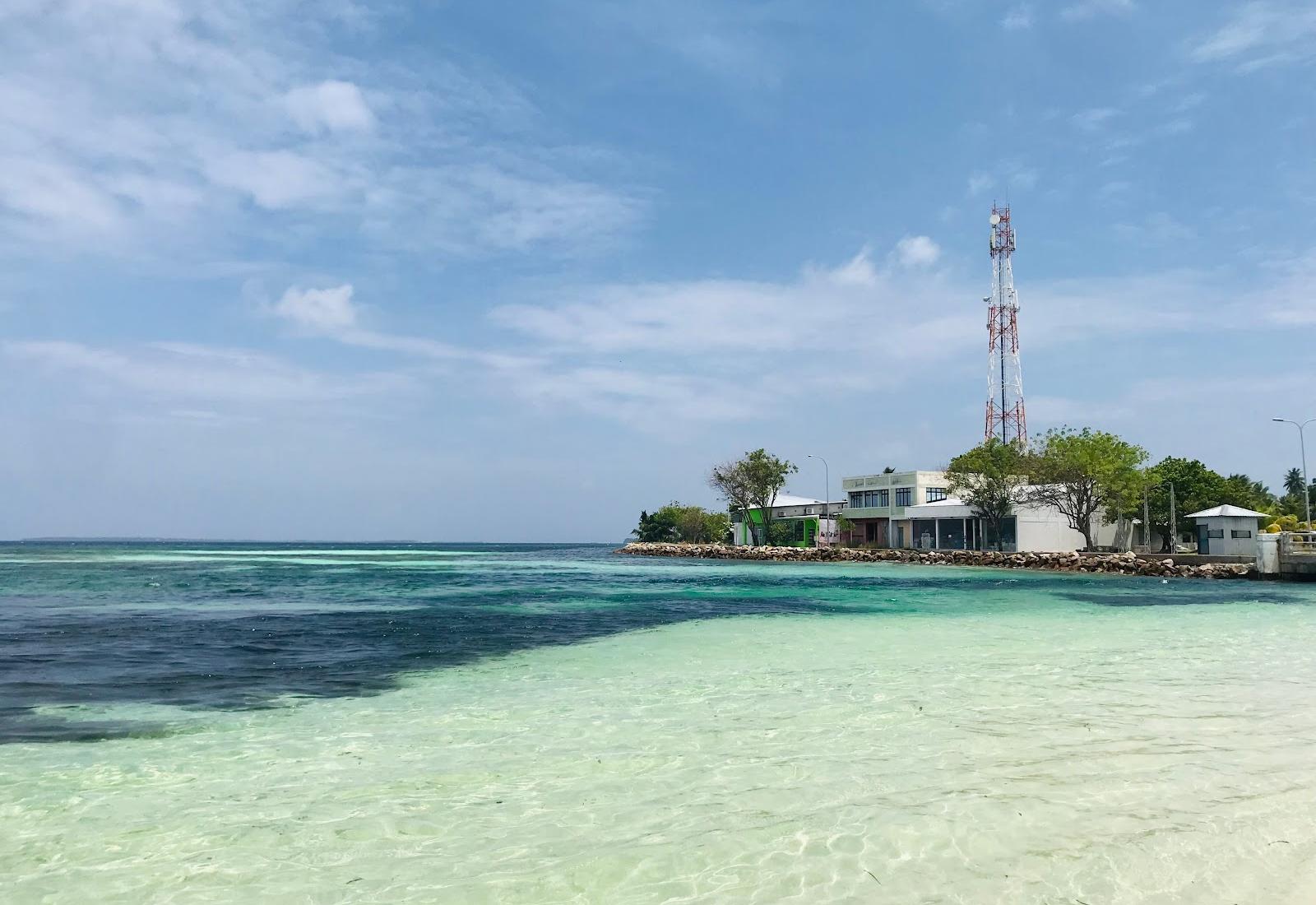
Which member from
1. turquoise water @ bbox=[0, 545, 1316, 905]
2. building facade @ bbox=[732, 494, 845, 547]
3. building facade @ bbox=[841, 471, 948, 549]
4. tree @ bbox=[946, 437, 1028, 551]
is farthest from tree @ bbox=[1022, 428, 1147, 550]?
turquoise water @ bbox=[0, 545, 1316, 905]

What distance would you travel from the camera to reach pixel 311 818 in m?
6.20

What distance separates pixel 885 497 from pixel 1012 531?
1353cm

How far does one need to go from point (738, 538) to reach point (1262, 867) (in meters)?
87.5

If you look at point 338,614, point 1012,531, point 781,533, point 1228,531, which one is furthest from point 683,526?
point 338,614

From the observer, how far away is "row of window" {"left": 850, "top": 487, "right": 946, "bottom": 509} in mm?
73312

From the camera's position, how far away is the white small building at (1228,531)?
47.0m

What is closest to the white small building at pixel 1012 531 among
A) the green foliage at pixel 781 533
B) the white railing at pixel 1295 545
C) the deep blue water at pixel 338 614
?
the green foliage at pixel 781 533

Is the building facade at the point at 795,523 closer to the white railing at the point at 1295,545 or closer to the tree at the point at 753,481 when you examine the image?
the tree at the point at 753,481

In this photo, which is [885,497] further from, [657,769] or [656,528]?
[657,769]

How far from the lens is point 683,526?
107m

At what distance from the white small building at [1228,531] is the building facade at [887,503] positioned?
23202 millimetres

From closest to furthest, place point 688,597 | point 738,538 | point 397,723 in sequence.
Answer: point 397,723 → point 688,597 → point 738,538

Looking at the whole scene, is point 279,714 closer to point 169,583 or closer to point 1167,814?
point 1167,814

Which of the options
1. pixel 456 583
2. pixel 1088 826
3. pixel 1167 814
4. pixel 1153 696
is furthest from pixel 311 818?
pixel 456 583
